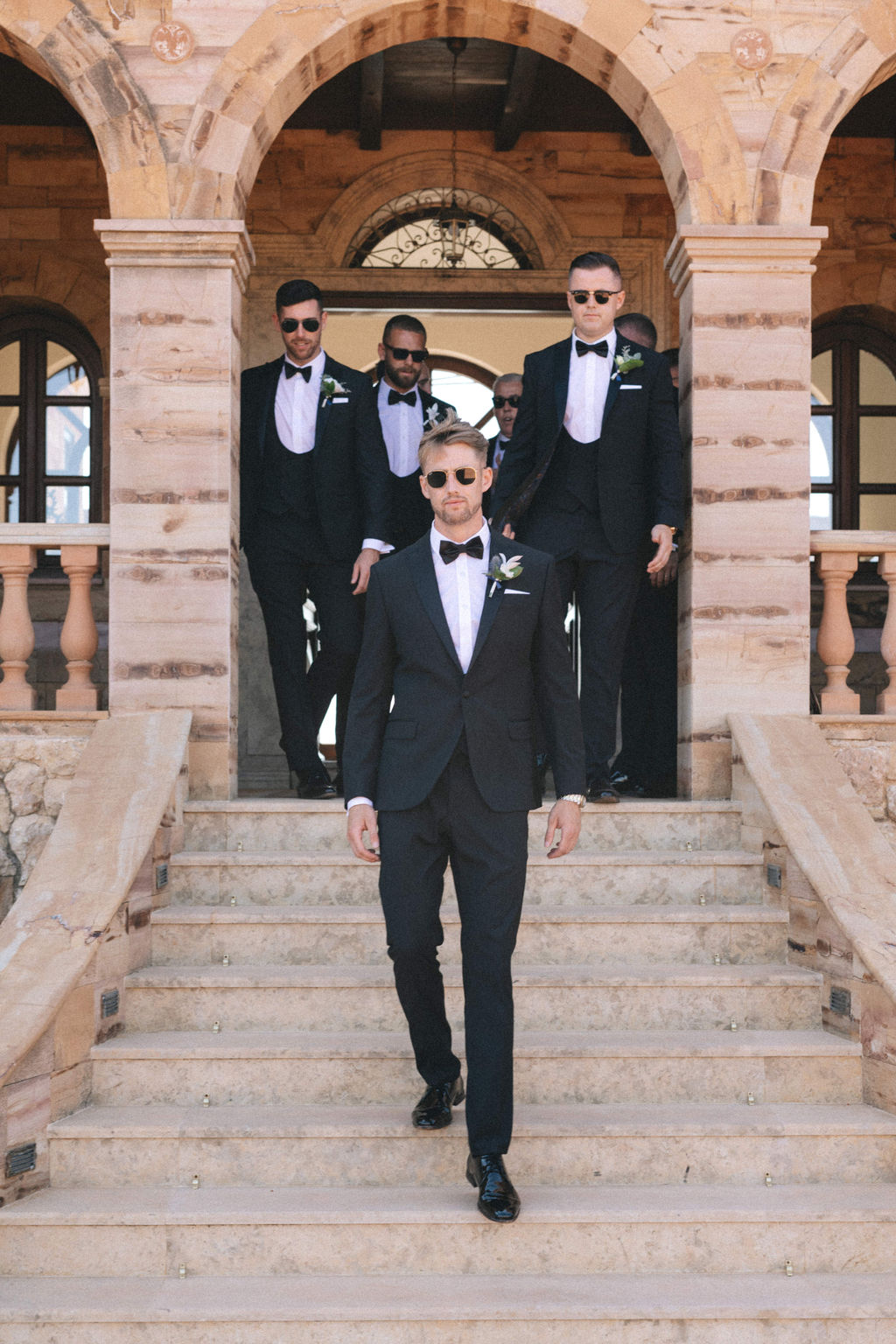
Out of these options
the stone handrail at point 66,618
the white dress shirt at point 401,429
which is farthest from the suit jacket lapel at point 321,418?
the stone handrail at point 66,618

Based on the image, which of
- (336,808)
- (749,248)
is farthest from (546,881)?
(749,248)

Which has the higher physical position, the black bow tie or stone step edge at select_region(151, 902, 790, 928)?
the black bow tie

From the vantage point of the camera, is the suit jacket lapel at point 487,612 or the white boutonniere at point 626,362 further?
the white boutonniere at point 626,362

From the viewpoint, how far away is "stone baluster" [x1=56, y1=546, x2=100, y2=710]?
18.6ft

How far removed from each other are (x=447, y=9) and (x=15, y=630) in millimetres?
3294

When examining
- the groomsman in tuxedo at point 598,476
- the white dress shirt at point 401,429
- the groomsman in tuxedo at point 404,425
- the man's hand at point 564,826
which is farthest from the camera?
the white dress shirt at point 401,429

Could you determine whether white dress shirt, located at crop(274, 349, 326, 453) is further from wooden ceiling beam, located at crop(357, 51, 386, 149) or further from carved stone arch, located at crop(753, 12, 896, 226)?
wooden ceiling beam, located at crop(357, 51, 386, 149)

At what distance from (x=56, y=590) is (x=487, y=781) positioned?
5.82 m

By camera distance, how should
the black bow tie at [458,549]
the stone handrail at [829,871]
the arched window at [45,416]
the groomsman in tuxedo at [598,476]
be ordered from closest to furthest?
1. the black bow tie at [458,549]
2. the stone handrail at [829,871]
3. the groomsman in tuxedo at [598,476]
4. the arched window at [45,416]

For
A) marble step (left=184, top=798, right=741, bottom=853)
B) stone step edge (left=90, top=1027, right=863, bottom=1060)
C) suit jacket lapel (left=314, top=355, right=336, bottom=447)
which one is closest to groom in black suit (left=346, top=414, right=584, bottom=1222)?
stone step edge (left=90, top=1027, right=863, bottom=1060)

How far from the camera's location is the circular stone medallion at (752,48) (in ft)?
18.8

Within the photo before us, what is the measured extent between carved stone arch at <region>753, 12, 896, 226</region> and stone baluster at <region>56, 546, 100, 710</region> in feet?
10.6

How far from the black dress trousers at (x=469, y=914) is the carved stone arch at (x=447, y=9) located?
334 centimetres

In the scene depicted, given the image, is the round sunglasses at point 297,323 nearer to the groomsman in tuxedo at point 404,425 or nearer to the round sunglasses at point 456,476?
the groomsman in tuxedo at point 404,425
